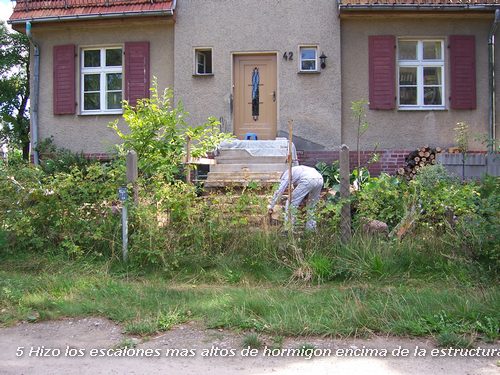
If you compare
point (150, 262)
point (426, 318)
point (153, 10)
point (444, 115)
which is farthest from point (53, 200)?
point (444, 115)

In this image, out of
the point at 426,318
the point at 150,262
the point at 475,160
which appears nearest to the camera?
the point at 426,318

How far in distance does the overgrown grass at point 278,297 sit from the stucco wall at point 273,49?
684 cm

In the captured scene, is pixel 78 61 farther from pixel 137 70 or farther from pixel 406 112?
pixel 406 112

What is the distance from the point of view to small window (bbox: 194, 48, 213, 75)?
13.0 meters

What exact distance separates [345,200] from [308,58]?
7.08m

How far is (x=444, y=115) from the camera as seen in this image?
498 inches

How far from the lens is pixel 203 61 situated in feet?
43.4

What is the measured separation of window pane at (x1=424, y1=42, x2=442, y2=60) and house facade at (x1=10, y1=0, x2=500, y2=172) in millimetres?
23

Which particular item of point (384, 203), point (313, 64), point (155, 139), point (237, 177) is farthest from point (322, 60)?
point (384, 203)

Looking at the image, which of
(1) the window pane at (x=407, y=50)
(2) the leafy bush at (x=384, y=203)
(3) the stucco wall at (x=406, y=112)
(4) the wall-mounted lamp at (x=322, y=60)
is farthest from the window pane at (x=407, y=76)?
(2) the leafy bush at (x=384, y=203)

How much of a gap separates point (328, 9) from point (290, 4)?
0.88m

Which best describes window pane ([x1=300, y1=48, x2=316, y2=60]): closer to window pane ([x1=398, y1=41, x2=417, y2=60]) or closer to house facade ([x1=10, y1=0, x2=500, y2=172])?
house facade ([x1=10, y1=0, x2=500, y2=172])

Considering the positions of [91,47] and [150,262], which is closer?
[150,262]

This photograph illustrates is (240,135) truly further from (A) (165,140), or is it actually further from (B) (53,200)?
(B) (53,200)
